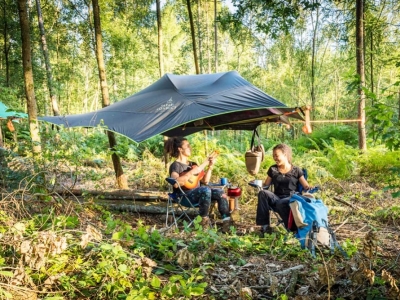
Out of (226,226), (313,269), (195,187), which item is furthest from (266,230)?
(313,269)

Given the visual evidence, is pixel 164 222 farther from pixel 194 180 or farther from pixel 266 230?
pixel 266 230

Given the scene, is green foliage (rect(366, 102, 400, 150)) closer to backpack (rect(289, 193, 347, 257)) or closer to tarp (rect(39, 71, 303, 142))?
backpack (rect(289, 193, 347, 257))

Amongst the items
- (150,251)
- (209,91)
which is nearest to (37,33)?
(209,91)

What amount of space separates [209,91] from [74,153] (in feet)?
5.62

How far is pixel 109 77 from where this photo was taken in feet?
54.6

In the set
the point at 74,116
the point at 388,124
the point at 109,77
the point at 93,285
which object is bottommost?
the point at 93,285

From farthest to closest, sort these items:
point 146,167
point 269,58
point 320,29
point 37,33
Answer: point 269,58 < point 320,29 < point 37,33 < point 146,167

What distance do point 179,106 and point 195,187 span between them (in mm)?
919

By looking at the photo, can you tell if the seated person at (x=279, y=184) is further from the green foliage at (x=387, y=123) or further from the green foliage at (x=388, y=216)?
the green foliage at (x=387, y=123)

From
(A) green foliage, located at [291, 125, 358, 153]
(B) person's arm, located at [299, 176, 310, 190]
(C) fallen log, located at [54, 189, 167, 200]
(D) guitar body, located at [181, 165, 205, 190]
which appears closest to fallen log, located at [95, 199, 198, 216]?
(C) fallen log, located at [54, 189, 167, 200]

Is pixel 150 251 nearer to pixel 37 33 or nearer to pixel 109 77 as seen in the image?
pixel 37 33

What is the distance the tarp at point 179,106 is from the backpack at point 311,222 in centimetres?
129

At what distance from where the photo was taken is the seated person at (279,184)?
330 cm

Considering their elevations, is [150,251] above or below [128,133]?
below
